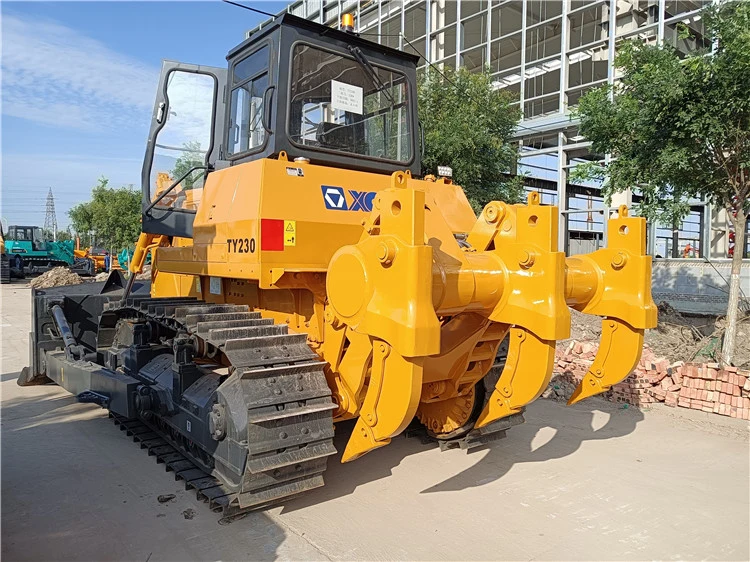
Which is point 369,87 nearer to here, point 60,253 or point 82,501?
point 82,501

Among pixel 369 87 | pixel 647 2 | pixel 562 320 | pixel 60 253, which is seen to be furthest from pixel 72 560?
pixel 60 253

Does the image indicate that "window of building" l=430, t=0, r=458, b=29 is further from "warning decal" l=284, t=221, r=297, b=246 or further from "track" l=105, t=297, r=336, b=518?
"track" l=105, t=297, r=336, b=518

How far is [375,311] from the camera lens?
285cm

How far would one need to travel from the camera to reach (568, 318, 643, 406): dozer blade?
3.63 meters

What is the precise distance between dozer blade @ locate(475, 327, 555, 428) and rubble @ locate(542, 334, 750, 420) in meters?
3.76

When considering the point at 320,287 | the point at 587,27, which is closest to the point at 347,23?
the point at 320,287

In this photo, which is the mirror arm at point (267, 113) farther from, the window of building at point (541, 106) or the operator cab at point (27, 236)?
the operator cab at point (27, 236)

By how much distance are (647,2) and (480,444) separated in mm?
14239

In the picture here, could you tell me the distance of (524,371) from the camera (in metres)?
3.16

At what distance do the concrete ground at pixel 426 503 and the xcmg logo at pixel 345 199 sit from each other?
197 centimetres

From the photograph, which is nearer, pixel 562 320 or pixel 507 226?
pixel 562 320

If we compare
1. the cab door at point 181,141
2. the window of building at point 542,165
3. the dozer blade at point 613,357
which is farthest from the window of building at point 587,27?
the dozer blade at point 613,357

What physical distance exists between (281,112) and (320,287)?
124 cm

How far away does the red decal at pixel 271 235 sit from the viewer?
11.7 ft
